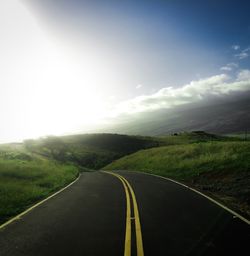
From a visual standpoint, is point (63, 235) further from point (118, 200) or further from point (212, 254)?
point (118, 200)

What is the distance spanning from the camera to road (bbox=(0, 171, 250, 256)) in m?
6.22

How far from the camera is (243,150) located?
24.1m

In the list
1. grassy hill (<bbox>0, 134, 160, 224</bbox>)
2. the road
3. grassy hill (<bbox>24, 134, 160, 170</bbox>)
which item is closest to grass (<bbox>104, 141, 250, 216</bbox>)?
the road

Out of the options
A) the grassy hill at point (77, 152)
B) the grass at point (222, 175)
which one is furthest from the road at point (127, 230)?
the grassy hill at point (77, 152)

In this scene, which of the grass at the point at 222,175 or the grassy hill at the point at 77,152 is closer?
the grass at the point at 222,175

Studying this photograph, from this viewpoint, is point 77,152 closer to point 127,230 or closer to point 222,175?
point 222,175

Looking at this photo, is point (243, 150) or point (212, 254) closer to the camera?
point (212, 254)

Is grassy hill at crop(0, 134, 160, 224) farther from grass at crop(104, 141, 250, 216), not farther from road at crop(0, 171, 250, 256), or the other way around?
grass at crop(104, 141, 250, 216)

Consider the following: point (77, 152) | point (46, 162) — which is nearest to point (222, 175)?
point (46, 162)

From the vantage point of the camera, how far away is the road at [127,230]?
20.4 ft

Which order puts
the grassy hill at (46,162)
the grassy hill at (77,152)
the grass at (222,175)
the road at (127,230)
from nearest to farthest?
the road at (127,230) < the grass at (222,175) < the grassy hill at (46,162) < the grassy hill at (77,152)

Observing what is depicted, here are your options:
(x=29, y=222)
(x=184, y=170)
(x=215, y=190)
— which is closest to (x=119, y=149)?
(x=184, y=170)

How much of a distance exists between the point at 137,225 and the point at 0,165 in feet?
57.7

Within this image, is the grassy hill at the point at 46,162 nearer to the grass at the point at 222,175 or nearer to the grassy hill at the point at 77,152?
the grassy hill at the point at 77,152
